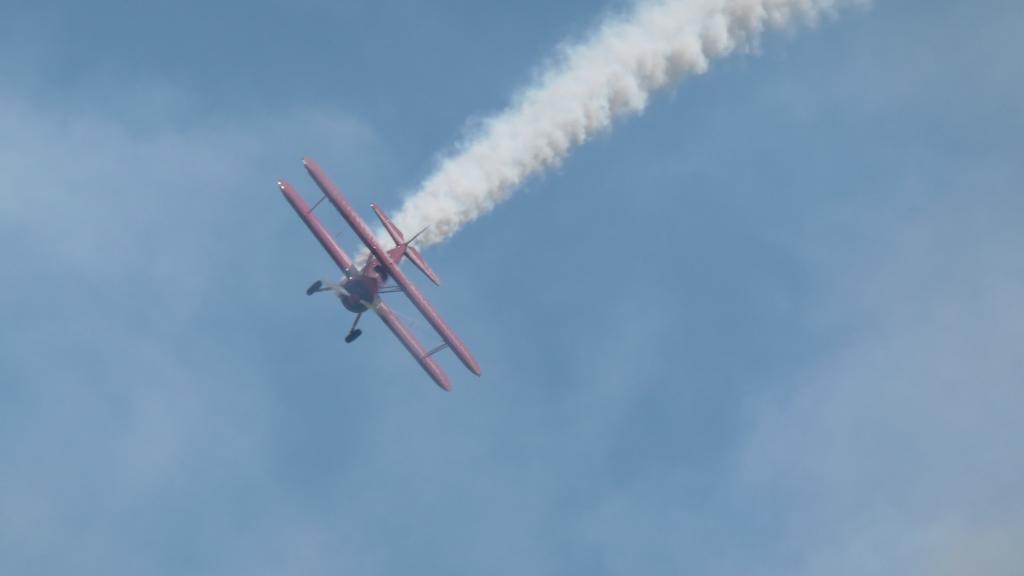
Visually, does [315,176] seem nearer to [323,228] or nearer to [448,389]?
[323,228]

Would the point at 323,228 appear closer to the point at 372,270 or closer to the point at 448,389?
the point at 372,270

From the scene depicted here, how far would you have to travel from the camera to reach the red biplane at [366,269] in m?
92.9

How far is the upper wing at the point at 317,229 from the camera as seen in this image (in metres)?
94.6

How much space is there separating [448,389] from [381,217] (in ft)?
35.4

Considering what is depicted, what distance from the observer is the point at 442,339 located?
9612 cm

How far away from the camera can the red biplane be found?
9288 cm

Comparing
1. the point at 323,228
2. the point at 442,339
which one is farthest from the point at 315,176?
the point at 442,339

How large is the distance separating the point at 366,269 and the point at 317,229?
11.1ft

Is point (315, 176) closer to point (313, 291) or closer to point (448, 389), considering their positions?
point (313, 291)

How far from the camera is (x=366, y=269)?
94.1 metres

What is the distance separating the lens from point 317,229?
9500 centimetres

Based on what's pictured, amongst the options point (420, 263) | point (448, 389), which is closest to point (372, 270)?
point (420, 263)

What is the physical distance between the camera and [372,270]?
94000 mm

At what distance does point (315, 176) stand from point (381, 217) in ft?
12.6
